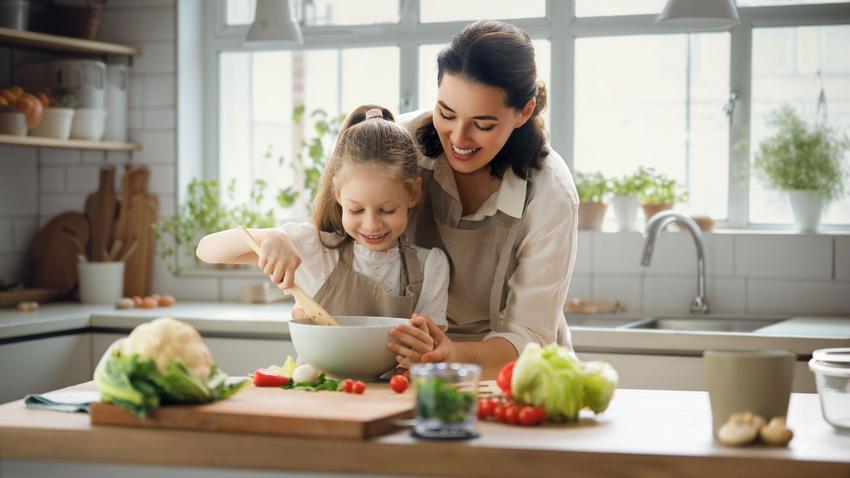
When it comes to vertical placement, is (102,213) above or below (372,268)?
above

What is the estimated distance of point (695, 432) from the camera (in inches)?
65.0

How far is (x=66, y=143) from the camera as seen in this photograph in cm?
425

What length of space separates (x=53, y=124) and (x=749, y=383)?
11.0 feet

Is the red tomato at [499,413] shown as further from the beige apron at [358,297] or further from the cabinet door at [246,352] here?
the cabinet door at [246,352]

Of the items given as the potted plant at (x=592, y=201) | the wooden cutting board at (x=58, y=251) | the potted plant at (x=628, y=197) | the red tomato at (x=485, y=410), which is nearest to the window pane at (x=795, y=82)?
the potted plant at (x=628, y=197)

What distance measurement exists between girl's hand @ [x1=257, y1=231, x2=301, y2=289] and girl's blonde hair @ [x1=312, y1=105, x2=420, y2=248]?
188 mm

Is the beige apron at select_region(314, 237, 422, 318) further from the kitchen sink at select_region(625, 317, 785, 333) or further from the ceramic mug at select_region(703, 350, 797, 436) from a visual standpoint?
the kitchen sink at select_region(625, 317, 785, 333)

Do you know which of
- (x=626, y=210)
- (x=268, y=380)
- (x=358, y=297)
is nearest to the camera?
(x=268, y=380)

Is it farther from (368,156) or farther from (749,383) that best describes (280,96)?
(749,383)

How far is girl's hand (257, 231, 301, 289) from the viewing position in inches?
83.8

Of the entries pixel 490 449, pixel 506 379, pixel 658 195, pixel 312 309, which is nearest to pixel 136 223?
pixel 658 195

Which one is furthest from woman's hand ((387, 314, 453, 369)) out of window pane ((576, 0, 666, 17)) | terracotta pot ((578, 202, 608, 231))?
window pane ((576, 0, 666, 17))

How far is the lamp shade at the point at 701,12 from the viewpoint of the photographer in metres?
3.53

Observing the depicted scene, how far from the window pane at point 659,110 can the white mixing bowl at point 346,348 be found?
247cm
